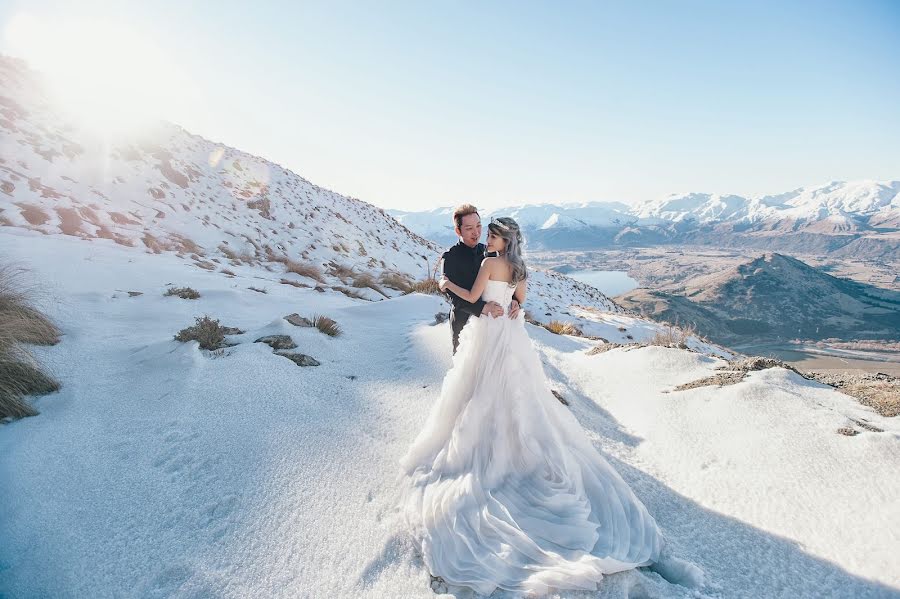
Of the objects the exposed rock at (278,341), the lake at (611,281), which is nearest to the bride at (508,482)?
the exposed rock at (278,341)

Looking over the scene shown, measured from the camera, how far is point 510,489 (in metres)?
2.87

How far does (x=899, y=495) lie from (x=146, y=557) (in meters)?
5.07

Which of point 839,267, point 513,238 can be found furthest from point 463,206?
point 839,267

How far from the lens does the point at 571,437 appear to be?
3.18 metres

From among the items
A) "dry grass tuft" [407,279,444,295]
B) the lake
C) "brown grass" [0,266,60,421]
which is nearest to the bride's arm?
"brown grass" [0,266,60,421]

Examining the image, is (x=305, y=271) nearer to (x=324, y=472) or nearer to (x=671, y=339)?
(x=671, y=339)

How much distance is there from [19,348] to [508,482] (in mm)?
4787

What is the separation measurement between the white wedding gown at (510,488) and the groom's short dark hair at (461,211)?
78cm

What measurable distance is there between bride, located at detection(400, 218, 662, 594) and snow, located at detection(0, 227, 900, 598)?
185 millimetres

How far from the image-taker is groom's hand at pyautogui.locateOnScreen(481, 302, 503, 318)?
10.9ft

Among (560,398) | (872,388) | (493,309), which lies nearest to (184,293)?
(493,309)

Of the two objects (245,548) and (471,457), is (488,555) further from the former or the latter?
(245,548)

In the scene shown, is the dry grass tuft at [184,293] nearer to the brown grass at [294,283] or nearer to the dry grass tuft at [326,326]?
the dry grass tuft at [326,326]

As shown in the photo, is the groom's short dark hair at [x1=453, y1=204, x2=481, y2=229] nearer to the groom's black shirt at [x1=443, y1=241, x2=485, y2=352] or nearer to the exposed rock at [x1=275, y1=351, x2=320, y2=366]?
the groom's black shirt at [x1=443, y1=241, x2=485, y2=352]
